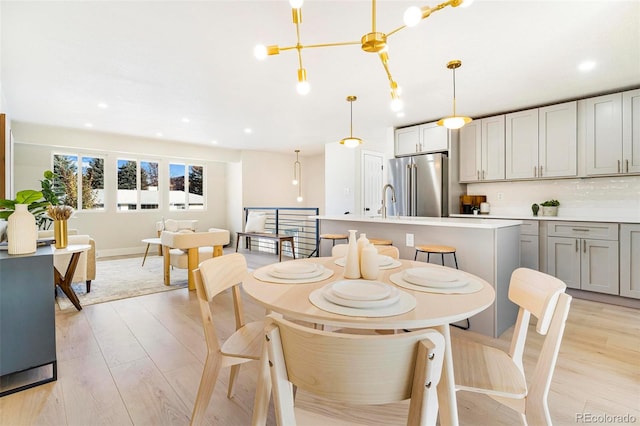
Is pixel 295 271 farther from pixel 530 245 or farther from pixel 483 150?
pixel 483 150

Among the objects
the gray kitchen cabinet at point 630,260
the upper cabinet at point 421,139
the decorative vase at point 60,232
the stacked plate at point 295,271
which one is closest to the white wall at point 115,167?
the decorative vase at point 60,232

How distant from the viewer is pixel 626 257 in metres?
3.30

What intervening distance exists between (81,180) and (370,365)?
742cm

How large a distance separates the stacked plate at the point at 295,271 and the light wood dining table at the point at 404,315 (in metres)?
0.13

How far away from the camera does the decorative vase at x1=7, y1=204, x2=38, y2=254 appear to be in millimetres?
1891

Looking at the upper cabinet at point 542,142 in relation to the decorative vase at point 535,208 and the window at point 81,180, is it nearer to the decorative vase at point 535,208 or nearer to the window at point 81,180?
the decorative vase at point 535,208

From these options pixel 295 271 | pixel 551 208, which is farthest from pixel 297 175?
pixel 295 271

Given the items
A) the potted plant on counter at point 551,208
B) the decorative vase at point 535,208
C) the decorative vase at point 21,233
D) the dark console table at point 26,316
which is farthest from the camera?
the decorative vase at point 535,208

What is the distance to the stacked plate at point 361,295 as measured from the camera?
3.39ft

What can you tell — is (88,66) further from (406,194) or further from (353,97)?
(406,194)

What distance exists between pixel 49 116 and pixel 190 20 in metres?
4.07

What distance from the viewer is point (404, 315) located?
0.98 m

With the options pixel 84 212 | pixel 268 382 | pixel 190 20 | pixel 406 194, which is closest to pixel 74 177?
pixel 84 212

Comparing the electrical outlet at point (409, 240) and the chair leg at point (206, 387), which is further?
the electrical outlet at point (409, 240)
